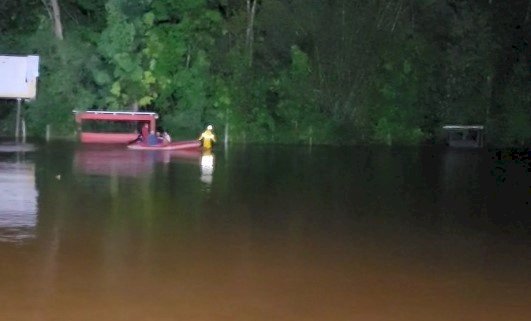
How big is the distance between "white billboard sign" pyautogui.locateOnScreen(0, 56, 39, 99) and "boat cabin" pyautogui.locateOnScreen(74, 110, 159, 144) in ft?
5.96

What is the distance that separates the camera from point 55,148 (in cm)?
2641

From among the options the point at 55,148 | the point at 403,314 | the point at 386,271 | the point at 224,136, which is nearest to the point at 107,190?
the point at 386,271

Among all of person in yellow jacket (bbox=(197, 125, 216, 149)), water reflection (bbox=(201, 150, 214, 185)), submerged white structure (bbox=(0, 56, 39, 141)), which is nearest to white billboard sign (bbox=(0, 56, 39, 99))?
submerged white structure (bbox=(0, 56, 39, 141))

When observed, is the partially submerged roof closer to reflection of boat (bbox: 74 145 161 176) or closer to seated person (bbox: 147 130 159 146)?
seated person (bbox: 147 130 159 146)

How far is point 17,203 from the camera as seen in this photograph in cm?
1392

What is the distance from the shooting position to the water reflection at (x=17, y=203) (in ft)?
37.7

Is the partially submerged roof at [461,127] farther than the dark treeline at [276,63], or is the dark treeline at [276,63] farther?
the partially submerged roof at [461,127]

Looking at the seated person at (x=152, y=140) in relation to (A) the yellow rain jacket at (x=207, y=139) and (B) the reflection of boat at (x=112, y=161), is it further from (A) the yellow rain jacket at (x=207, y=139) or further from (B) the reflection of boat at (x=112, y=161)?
(A) the yellow rain jacket at (x=207, y=139)

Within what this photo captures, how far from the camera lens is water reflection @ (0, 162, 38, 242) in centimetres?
1150

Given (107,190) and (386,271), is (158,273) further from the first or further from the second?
(107,190)

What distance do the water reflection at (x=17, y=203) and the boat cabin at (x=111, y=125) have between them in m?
9.92

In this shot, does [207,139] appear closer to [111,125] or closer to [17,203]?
[111,125]

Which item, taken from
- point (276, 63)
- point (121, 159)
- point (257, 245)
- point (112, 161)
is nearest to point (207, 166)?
point (112, 161)

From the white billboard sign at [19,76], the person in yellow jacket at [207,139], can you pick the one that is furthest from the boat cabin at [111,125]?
the person in yellow jacket at [207,139]
